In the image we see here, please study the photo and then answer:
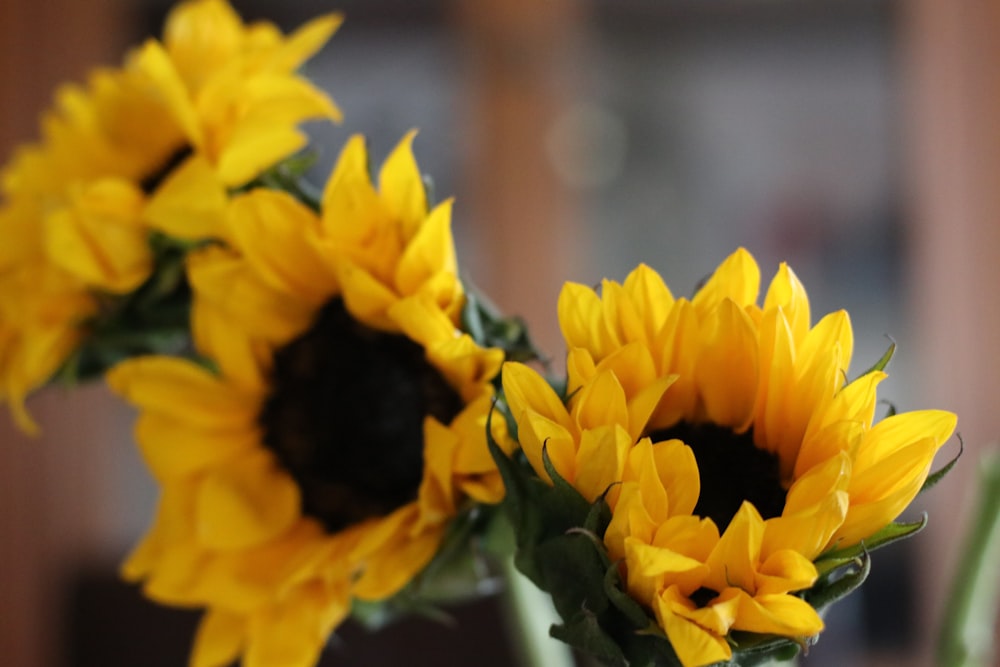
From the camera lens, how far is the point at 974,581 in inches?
15.0

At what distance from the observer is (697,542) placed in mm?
242

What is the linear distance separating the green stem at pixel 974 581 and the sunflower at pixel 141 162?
28 cm

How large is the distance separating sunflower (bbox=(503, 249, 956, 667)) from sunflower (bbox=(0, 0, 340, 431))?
0.16 meters

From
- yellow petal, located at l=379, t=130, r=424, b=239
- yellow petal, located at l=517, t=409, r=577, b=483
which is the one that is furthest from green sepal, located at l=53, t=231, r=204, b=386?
yellow petal, located at l=517, t=409, r=577, b=483

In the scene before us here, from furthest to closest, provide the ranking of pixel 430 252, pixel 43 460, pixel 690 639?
1. pixel 43 460
2. pixel 430 252
3. pixel 690 639

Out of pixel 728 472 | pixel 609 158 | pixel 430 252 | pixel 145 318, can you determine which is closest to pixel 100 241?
pixel 145 318

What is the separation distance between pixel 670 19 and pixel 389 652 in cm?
112

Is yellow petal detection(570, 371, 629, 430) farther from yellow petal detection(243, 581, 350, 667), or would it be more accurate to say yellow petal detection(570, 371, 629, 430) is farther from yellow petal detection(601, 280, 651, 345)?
yellow petal detection(243, 581, 350, 667)

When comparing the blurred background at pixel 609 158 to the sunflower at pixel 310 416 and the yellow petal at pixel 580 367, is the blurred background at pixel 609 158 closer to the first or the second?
the sunflower at pixel 310 416

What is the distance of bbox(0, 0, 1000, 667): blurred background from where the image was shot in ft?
5.56

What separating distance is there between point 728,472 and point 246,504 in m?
0.19

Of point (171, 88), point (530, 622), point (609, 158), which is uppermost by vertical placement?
point (171, 88)

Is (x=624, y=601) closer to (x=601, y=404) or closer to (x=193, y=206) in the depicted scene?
(x=601, y=404)


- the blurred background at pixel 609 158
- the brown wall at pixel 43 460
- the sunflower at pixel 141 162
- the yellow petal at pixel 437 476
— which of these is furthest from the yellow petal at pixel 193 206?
the brown wall at pixel 43 460
